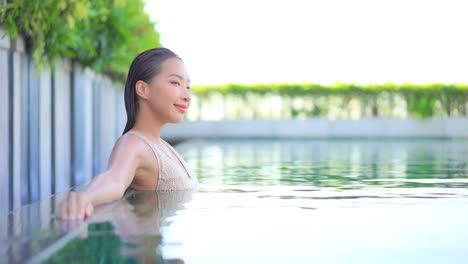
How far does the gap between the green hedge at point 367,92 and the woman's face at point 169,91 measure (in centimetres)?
2212

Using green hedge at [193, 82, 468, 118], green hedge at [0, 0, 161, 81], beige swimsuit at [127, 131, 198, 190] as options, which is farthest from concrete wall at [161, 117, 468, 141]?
beige swimsuit at [127, 131, 198, 190]

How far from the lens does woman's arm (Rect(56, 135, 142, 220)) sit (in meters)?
2.42

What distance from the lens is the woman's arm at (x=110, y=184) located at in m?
2.42

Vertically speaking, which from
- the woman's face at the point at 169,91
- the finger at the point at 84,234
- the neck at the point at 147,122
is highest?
the woman's face at the point at 169,91

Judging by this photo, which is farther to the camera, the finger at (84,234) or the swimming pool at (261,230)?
the finger at (84,234)

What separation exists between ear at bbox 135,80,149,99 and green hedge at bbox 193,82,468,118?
22123 millimetres

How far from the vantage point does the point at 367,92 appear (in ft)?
83.9

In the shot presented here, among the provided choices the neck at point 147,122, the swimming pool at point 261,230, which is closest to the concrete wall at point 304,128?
the neck at point 147,122

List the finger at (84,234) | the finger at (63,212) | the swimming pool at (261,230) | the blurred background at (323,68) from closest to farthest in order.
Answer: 1. the swimming pool at (261,230)
2. the finger at (84,234)
3. the finger at (63,212)
4. the blurred background at (323,68)

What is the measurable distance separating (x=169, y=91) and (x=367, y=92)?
23.1 m

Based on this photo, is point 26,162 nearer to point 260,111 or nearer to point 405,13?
point 405,13

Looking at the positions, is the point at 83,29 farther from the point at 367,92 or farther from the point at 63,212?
the point at 367,92

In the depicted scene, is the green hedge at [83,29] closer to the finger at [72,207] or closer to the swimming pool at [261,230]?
the swimming pool at [261,230]

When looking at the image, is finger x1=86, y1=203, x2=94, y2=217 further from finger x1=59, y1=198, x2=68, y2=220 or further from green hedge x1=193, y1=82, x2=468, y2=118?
green hedge x1=193, y1=82, x2=468, y2=118
